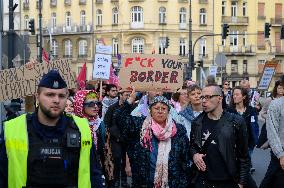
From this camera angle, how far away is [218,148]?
645cm

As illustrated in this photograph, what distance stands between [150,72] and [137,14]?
5853 centimetres

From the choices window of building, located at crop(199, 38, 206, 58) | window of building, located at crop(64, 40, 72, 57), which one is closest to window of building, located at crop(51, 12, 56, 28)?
window of building, located at crop(64, 40, 72, 57)

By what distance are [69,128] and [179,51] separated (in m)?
62.6

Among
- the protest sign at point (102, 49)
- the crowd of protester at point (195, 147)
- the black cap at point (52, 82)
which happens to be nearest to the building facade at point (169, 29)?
the protest sign at point (102, 49)

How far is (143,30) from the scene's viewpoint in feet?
214

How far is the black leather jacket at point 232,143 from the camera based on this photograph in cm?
644

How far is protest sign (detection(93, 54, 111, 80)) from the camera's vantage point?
13195 mm

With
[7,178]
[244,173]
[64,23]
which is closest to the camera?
[7,178]

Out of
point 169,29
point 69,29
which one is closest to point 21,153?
point 169,29

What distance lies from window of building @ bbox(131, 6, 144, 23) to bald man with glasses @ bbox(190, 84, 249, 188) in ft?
196

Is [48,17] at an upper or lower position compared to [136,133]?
upper

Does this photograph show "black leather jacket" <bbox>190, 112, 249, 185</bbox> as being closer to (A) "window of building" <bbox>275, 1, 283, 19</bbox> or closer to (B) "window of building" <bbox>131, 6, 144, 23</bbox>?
(B) "window of building" <bbox>131, 6, 144, 23</bbox>

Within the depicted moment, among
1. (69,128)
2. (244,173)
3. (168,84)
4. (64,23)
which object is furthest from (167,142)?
(64,23)

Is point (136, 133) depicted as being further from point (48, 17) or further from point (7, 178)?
point (48, 17)
